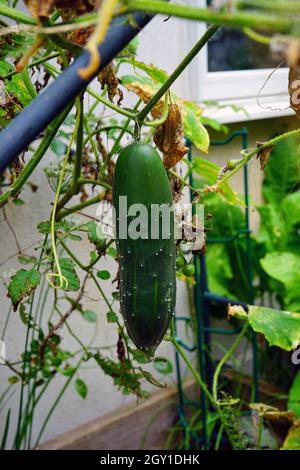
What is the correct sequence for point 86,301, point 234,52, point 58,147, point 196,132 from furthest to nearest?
point 234,52, point 86,301, point 58,147, point 196,132

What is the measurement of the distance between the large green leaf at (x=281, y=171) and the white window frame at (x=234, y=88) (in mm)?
151

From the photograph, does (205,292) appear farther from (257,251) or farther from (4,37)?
(4,37)

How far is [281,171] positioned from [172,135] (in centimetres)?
148

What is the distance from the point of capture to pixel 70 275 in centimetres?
89

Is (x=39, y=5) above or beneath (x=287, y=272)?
above

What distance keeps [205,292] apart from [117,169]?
3.96 feet

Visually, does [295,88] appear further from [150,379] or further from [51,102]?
[150,379]

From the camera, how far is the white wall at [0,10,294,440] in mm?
1466

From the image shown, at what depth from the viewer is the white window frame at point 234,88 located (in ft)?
6.37

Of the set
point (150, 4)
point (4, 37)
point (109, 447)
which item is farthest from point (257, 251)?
point (150, 4)

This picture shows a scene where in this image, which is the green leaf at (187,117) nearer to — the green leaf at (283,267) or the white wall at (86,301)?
the white wall at (86,301)

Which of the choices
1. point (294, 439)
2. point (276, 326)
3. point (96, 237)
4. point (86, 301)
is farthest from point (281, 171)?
point (96, 237)

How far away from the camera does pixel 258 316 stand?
1.08 metres

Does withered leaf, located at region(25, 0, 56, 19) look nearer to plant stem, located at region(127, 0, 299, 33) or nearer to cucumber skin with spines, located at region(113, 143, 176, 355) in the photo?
plant stem, located at region(127, 0, 299, 33)
